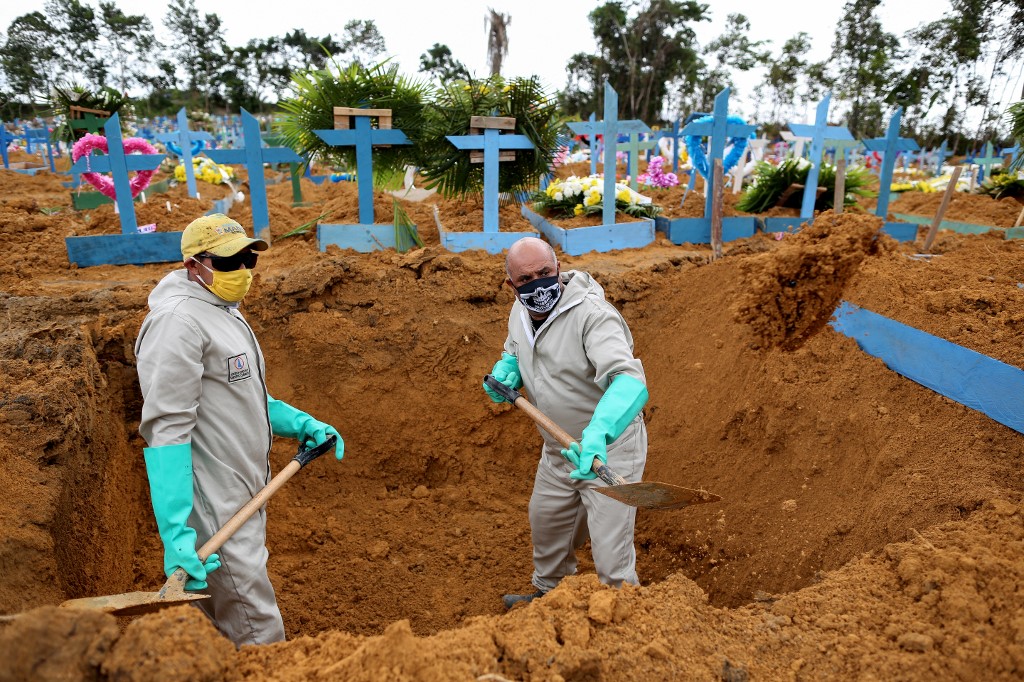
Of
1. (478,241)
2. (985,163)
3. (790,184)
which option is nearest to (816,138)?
(790,184)

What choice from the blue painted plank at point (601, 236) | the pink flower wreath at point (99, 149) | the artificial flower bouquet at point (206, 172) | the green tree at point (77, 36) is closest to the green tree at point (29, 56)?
the green tree at point (77, 36)

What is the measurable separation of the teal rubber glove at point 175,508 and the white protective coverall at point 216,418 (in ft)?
0.20

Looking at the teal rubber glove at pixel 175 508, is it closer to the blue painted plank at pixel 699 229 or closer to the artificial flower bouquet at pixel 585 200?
the artificial flower bouquet at pixel 585 200

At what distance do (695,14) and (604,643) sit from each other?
39186 millimetres

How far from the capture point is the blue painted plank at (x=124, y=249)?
5.62m

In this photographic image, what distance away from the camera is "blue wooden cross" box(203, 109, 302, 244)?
5.98 m

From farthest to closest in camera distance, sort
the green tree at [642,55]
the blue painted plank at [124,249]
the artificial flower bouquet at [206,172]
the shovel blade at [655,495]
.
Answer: the green tree at [642,55]
the artificial flower bouquet at [206,172]
the blue painted plank at [124,249]
the shovel blade at [655,495]

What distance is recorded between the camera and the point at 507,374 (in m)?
3.22

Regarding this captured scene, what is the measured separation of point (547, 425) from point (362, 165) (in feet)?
13.5

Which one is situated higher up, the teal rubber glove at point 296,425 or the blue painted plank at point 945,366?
the blue painted plank at point 945,366

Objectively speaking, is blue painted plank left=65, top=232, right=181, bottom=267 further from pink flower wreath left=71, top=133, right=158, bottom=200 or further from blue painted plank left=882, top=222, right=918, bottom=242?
blue painted plank left=882, top=222, right=918, bottom=242

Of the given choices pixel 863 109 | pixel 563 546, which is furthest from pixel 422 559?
pixel 863 109

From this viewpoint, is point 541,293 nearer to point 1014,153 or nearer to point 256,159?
point 256,159

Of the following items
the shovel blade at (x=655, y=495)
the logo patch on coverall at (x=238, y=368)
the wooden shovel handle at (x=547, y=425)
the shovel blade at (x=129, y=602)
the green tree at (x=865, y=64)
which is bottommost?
the shovel blade at (x=129, y=602)
